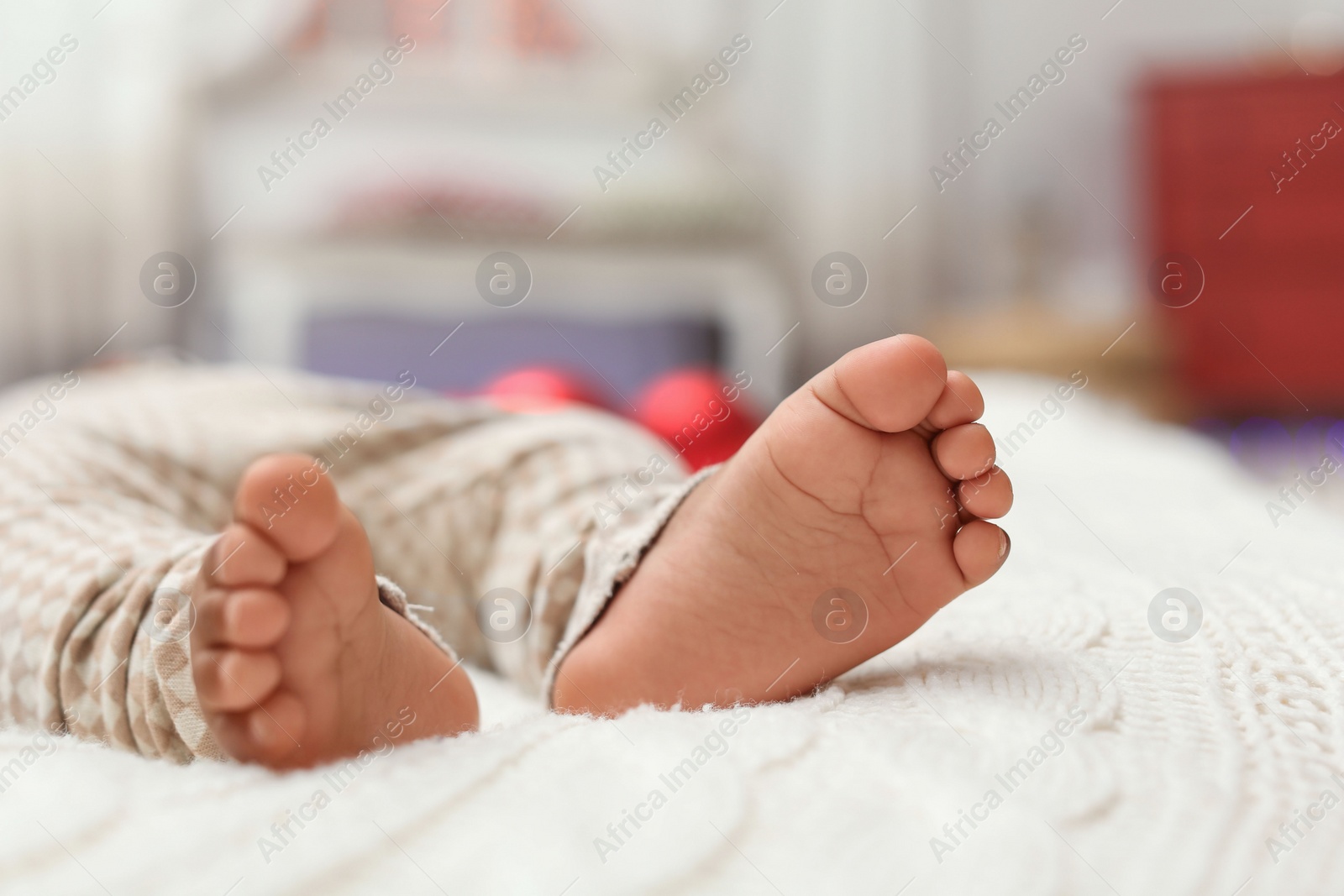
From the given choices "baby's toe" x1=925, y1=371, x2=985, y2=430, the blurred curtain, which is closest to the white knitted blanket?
"baby's toe" x1=925, y1=371, x2=985, y2=430

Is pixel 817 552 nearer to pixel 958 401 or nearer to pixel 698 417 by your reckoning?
pixel 958 401

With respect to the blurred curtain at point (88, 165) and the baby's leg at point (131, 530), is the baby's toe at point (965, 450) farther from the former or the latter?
the blurred curtain at point (88, 165)

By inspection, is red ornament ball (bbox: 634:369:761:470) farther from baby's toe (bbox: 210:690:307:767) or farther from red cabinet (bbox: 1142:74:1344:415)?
red cabinet (bbox: 1142:74:1344:415)

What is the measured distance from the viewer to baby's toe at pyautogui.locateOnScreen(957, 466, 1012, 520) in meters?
0.46

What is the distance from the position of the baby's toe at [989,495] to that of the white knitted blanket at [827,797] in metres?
0.07

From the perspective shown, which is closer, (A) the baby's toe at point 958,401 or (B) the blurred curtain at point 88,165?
(A) the baby's toe at point 958,401

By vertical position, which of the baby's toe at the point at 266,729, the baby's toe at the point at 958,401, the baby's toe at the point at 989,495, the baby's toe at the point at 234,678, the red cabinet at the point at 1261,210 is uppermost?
the baby's toe at the point at 958,401

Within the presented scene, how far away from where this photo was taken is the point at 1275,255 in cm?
252

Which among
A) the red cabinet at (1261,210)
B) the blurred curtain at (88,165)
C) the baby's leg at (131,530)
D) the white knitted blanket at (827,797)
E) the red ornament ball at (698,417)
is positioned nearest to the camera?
the white knitted blanket at (827,797)

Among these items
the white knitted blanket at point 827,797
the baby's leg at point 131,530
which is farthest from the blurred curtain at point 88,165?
the white knitted blanket at point 827,797

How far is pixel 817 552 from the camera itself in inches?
19.7

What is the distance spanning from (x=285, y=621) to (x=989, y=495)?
311 millimetres

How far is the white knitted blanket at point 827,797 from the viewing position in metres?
0.31

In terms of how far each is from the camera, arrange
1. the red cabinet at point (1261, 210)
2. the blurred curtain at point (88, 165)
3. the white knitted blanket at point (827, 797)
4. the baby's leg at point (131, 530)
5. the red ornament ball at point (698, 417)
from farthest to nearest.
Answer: the red cabinet at point (1261, 210) → the blurred curtain at point (88, 165) → the red ornament ball at point (698, 417) → the baby's leg at point (131, 530) → the white knitted blanket at point (827, 797)
